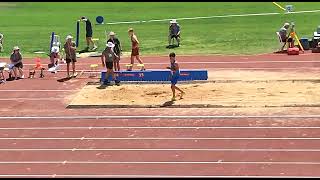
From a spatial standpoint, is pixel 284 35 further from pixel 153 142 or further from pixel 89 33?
pixel 153 142

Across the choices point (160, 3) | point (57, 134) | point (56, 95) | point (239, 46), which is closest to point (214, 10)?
point (160, 3)

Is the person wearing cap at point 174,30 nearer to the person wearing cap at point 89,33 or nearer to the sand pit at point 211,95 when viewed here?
the person wearing cap at point 89,33

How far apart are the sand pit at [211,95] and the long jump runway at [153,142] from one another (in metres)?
0.57

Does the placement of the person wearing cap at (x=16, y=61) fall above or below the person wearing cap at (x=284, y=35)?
below

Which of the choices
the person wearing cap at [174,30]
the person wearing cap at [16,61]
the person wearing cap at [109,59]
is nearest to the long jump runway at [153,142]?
the person wearing cap at [109,59]

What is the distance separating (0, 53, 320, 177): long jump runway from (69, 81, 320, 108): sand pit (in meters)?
0.57

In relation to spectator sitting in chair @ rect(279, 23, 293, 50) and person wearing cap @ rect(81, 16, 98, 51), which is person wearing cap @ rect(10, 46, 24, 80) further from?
spectator sitting in chair @ rect(279, 23, 293, 50)

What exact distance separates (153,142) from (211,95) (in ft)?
16.1

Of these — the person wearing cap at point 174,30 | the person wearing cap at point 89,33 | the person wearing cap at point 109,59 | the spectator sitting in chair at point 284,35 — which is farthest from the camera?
the person wearing cap at point 174,30

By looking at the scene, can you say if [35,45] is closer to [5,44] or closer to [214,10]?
[5,44]

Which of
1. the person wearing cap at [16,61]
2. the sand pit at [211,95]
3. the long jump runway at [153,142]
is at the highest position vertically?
the person wearing cap at [16,61]

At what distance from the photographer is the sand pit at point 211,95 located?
20266 mm

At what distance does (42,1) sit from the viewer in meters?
57.7

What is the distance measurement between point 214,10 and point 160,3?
7.89m
